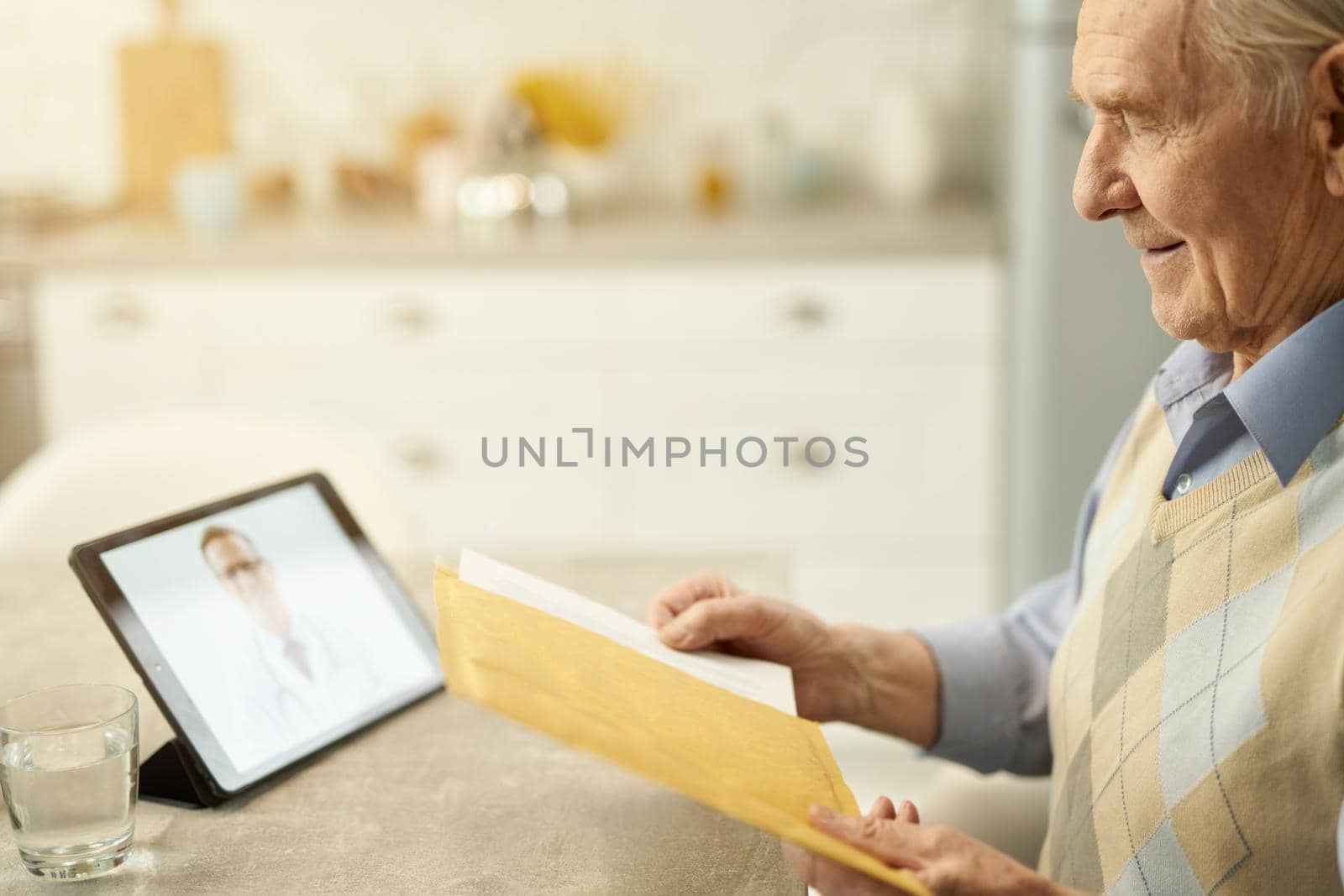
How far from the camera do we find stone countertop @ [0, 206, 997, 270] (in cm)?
277

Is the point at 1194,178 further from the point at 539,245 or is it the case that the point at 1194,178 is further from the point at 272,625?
the point at 539,245

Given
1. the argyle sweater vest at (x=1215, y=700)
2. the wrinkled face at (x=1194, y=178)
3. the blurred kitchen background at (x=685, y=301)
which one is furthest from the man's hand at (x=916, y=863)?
the blurred kitchen background at (x=685, y=301)

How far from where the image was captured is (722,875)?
2.87 ft

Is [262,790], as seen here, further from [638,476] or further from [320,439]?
[638,476]

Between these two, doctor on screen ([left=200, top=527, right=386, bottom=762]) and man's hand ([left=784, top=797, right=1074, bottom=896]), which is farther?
doctor on screen ([left=200, top=527, right=386, bottom=762])

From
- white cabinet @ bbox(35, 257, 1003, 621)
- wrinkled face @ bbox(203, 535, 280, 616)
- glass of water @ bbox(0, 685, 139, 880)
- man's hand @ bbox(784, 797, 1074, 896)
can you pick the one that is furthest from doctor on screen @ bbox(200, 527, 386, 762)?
white cabinet @ bbox(35, 257, 1003, 621)

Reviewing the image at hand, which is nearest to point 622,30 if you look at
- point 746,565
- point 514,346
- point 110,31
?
point 514,346

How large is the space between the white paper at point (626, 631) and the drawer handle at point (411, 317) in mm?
1850

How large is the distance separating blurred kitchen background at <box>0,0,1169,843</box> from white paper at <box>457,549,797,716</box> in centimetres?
149

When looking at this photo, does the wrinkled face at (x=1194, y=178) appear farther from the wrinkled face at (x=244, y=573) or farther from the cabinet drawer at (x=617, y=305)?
the cabinet drawer at (x=617, y=305)

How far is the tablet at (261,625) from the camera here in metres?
0.97

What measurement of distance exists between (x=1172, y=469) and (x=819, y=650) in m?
0.32

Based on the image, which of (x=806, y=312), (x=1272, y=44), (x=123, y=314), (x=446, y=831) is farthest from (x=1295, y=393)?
(x=123, y=314)

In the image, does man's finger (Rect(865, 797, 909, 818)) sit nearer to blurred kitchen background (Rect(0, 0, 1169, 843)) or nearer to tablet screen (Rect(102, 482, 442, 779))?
tablet screen (Rect(102, 482, 442, 779))
